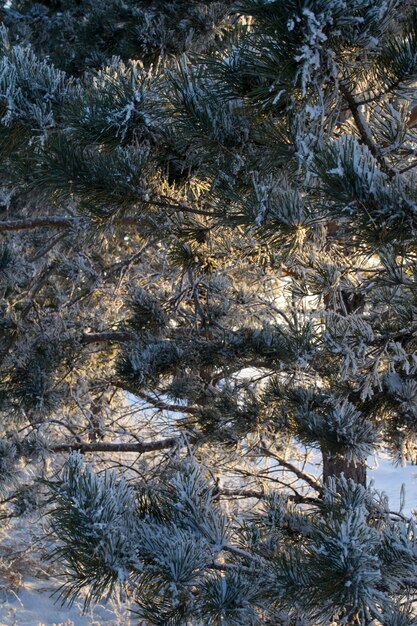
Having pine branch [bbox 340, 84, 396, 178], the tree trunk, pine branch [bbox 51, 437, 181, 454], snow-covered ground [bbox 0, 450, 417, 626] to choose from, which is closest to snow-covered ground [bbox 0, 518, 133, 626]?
snow-covered ground [bbox 0, 450, 417, 626]

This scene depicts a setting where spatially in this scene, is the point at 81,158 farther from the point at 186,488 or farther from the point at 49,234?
the point at 49,234

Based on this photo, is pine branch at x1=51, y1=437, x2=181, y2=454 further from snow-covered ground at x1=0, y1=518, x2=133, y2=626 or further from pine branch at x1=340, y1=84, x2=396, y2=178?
pine branch at x1=340, y1=84, x2=396, y2=178

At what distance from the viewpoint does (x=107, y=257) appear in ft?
18.6

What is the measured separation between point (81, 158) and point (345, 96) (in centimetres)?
85

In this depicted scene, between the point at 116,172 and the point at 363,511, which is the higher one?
the point at 116,172

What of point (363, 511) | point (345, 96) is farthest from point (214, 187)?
point (363, 511)

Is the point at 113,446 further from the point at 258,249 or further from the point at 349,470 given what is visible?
the point at 258,249

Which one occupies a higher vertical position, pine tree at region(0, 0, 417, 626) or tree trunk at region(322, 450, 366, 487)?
pine tree at region(0, 0, 417, 626)

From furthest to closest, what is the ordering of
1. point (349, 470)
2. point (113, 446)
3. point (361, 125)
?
point (113, 446) < point (349, 470) < point (361, 125)

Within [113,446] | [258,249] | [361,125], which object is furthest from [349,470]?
[361,125]

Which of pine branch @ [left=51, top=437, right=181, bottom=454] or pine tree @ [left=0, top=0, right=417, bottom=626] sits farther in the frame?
pine branch @ [left=51, top=437, right=181, bottom=454]

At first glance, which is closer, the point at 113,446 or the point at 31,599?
the point at 113,446

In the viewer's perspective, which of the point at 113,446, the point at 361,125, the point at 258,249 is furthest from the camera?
the point at 113,446

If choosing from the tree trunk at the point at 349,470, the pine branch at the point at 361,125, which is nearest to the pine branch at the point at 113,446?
the tree trunk at the point at 349,470
